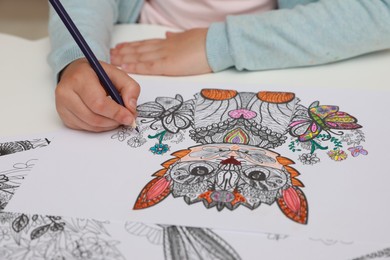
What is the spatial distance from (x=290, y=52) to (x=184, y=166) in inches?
9.2

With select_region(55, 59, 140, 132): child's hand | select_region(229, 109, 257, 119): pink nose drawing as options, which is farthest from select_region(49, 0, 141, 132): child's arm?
select_region(229, 109, 257, 119): pink nose drawing

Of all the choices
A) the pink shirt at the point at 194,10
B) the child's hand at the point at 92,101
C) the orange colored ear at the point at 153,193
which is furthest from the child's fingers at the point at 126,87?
the pink shirt at the point at 194,10

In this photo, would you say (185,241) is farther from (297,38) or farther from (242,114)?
(297,38)

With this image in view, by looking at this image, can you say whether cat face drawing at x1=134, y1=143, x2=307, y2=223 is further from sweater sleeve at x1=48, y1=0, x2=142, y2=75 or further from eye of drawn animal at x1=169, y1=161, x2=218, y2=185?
sweater sleeve at x1=48, y1=0, x2=142, y2=75

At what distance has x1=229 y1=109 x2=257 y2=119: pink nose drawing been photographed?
545mm

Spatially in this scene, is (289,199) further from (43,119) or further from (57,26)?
(57,26)

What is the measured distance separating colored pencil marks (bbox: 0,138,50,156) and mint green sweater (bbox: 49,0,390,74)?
12cm

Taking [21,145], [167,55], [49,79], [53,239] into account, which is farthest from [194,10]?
[53,239]

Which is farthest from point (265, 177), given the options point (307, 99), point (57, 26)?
point (57, 26)

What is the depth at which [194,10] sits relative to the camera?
77 centimetres

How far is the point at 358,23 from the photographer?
624 mm

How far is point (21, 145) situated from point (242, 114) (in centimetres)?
23

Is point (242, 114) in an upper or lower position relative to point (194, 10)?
lower

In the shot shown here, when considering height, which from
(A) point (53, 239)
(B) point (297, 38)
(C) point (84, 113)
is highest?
(B) point (297, 38)
